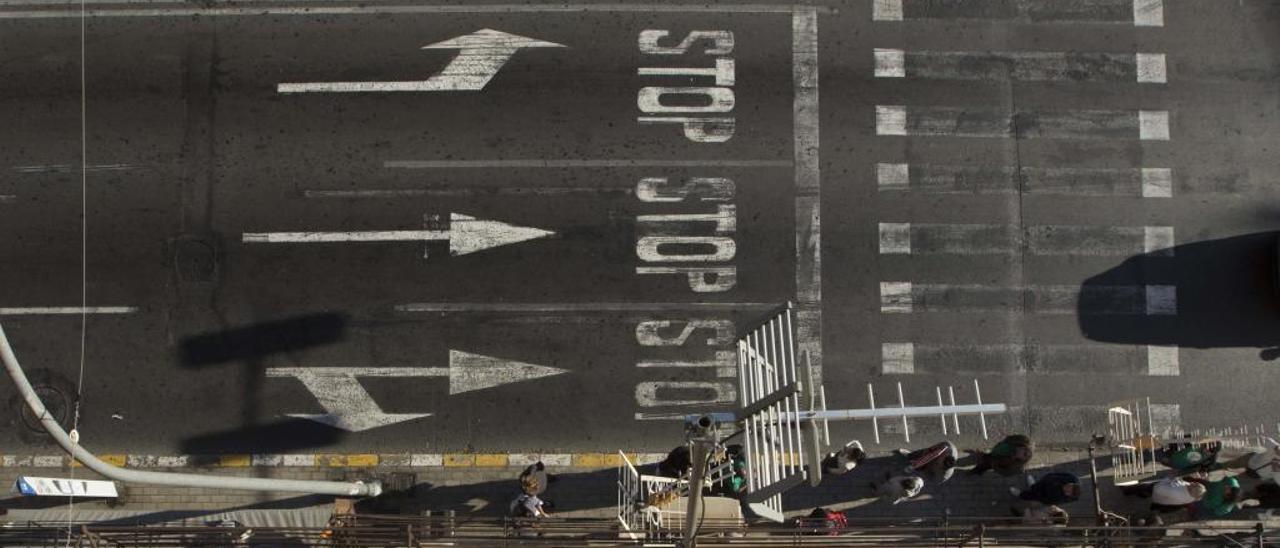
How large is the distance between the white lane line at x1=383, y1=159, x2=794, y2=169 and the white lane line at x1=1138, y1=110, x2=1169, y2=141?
663 centimetres

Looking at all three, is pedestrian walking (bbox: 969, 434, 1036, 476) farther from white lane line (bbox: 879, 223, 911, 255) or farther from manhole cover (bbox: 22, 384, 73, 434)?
manhole cover (bbox: 22, 384, 73, 434)

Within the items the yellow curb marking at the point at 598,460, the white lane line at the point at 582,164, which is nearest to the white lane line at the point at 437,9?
the white lane line at the point at 582,164

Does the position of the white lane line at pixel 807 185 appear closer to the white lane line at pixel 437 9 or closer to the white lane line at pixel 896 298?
the white lane line at pixel 437 9

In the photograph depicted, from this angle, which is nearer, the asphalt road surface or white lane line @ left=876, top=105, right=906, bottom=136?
the asphalt road surface

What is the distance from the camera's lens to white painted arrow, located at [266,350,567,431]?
59.2 ft

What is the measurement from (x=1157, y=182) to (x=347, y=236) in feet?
49.5

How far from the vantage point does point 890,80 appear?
18.7 metres

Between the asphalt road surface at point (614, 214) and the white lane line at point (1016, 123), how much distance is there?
0.06 metres

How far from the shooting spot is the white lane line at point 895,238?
60.2ft

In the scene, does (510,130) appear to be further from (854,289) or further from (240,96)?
(854,289)

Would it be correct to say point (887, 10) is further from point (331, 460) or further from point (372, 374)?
point (331, 460)

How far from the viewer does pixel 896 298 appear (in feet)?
60.0

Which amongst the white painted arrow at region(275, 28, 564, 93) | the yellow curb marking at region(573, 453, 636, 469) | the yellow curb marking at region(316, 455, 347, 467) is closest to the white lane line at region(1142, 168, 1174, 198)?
the yellow curb marking at region(573, 453, 636, 469)

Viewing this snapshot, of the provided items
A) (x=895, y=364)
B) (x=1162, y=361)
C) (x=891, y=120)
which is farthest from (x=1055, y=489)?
(x=891, y=120)
